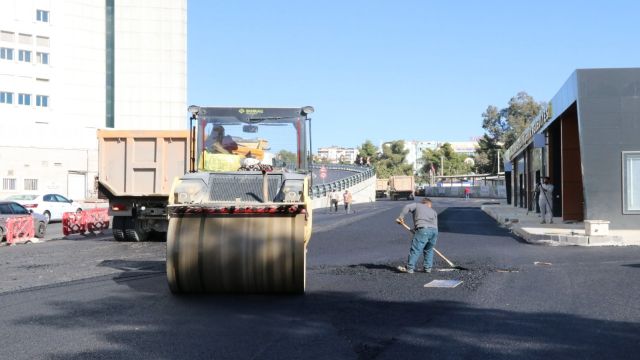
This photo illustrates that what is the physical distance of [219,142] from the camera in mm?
13070

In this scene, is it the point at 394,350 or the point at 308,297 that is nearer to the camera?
the point at 394,350

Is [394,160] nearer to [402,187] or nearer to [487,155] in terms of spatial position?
[487,155]

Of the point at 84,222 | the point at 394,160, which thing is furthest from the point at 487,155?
the point at 84,222

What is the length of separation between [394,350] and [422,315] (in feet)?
6.11

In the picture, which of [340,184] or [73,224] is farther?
[340,184]

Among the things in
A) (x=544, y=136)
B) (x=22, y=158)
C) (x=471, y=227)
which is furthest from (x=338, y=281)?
(x=22, y=158)

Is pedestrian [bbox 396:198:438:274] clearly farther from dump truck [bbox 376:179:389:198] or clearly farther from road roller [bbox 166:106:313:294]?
dump truck [bbox 376:179:389:198]

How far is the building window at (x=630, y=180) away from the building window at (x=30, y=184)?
1749 inches

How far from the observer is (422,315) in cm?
852

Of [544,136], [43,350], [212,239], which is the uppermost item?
[544,136]

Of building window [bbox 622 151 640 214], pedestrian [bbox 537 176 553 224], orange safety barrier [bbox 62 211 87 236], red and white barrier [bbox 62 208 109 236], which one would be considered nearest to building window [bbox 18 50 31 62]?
red and white barrier [bbox 62 208 109 236]

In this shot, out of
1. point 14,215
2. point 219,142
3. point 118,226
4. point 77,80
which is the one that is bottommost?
point 118,226

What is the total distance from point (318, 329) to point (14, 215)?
51.9ft

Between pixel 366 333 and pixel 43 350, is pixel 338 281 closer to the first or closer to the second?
pixel 366 333
